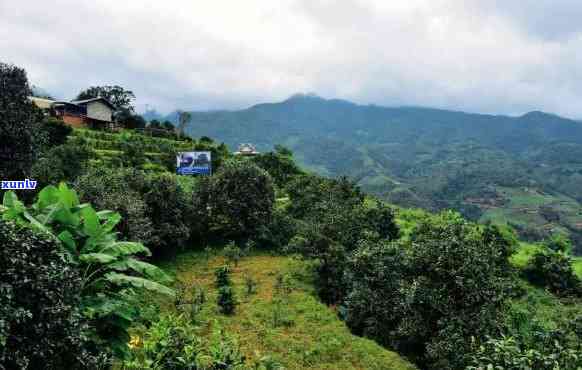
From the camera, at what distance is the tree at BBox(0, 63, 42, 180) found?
17.6 m

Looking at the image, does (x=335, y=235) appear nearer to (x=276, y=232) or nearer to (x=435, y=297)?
(x=276, y=232)

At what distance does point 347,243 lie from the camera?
23172mm

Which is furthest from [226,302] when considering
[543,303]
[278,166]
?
[278,166]

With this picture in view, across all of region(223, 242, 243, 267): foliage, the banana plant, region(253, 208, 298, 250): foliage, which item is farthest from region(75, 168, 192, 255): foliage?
the banana plant

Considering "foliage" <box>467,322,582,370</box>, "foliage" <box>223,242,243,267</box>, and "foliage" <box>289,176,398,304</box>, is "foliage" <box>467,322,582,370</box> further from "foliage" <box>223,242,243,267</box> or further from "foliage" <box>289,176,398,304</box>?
"foliage" <box>223,242,243,267</box>

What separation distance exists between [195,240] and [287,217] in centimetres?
629

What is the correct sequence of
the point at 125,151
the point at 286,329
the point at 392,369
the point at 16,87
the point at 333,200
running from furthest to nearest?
1. the point at 125,151
2. the point at 333,200
3. the point at 16,87
4. the point at 286,329
5. the point at 392,369

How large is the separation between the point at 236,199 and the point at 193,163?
61.2 ft

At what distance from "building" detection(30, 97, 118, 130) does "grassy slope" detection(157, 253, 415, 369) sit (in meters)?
46.5

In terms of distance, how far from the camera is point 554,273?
26797 millimetres

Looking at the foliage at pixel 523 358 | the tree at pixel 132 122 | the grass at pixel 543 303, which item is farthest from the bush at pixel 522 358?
the tree at pixel 132 122

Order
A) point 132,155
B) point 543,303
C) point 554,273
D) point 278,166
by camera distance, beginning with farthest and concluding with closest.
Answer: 1. point 278,166
2. point 132,155
3. point 554,273
4. point 543,303

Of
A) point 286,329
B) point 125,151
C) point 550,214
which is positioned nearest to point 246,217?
point 286,329

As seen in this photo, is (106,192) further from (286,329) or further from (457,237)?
(457,237)
